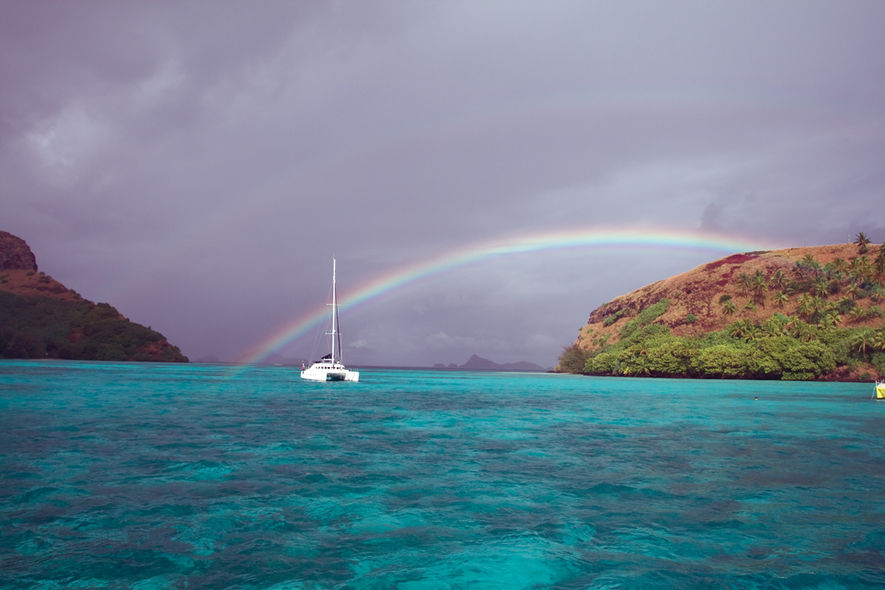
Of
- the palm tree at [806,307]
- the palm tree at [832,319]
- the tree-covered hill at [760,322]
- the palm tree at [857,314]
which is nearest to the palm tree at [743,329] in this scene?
the tree-covered hill at [760,322]

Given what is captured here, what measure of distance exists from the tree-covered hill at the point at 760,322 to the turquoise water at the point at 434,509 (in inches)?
3616

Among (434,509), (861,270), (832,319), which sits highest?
(861,270)

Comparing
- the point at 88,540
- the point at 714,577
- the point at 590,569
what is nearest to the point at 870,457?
the point at 714,577

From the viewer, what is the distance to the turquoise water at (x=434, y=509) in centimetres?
878

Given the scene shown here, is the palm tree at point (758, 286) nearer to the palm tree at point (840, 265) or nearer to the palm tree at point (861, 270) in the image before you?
the palm tree at point (840, 265)

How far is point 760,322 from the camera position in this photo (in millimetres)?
132750

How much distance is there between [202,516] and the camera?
11.8 meters

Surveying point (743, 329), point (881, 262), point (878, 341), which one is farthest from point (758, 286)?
point (878, 341)

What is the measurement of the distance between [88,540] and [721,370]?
403ft

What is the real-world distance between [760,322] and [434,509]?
144 meters

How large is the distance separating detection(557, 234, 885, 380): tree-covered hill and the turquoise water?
9185cm

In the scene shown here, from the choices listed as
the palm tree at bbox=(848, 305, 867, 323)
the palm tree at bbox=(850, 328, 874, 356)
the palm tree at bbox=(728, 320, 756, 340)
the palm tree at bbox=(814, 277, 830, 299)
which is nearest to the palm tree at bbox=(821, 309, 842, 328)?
the palm tree at bbox=(848, 305, 867, 323)

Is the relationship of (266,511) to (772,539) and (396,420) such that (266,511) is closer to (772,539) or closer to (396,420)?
(772,539)

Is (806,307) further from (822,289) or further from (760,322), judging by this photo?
(760,322)
